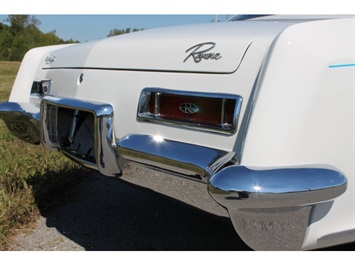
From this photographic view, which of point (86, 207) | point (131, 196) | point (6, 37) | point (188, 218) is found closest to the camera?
point (188, 218)

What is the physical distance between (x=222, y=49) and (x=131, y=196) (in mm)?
2012

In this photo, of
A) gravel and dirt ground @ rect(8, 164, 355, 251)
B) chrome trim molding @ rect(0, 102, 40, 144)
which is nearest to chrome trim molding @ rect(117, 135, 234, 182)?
gravel and dirt ground @ rect(8, 164, 355, 251)

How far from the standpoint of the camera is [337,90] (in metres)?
1.56

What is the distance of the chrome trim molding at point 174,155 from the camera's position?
1627mm

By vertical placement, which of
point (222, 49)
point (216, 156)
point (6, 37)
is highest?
point (222, 49)

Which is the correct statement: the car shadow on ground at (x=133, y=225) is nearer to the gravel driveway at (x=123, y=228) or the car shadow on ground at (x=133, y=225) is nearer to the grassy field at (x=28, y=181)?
the gravel driveway at (x=123, y=228)

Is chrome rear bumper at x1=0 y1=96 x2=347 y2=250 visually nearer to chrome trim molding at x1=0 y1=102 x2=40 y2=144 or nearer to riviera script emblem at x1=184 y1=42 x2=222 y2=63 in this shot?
riviera script emblem at x1=184 y1=42 x2=222 y2=63

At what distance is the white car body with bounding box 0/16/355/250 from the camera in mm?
1486

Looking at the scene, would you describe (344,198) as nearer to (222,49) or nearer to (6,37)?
(222,49)

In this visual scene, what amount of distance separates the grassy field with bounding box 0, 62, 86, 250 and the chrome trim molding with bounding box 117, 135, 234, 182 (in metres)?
1.21

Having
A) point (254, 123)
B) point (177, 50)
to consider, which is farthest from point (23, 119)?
point (254, 123)

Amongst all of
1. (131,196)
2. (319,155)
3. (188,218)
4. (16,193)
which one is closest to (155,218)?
(188,218)

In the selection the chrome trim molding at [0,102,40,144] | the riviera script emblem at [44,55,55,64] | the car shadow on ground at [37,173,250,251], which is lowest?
the car shadow on ground at [37,173,250,251]

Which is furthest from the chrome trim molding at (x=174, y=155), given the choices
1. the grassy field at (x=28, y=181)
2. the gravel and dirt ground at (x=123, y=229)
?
the grassy field at (x=28, y=181)
